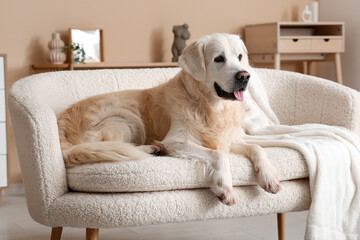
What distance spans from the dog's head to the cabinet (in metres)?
2.04

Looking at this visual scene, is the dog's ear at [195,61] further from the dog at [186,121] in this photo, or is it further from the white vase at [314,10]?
the white vase at [314,10]

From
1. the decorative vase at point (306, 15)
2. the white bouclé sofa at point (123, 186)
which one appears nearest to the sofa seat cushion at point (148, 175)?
the white bouclé sofa at point (123, 186)

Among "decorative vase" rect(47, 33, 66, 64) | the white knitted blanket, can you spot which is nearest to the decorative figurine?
"decorative vase" rect(47, 33, 66, 64)

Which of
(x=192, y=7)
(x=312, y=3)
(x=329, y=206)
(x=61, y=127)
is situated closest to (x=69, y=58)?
(x=192, y=7)

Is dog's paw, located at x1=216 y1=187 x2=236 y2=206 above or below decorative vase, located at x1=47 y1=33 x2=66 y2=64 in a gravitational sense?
below

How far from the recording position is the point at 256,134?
8.36ft

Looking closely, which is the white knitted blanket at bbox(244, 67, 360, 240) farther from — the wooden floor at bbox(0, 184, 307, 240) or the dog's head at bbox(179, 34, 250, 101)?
the wooden floor at bbox(0, 184, 307, 240)

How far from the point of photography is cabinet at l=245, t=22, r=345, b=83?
4.20 metres

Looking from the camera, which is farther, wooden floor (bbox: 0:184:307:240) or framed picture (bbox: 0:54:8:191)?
framed picture (bbox: 0:54:8:191)

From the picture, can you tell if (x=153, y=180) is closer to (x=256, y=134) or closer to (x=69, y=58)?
(x=256, y=134)

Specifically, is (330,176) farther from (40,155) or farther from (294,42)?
(294,42)

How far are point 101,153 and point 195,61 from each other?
20.7 inches

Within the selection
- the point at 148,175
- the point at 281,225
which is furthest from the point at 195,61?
the point at 281,225

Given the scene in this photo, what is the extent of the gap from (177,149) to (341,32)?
2757mm
